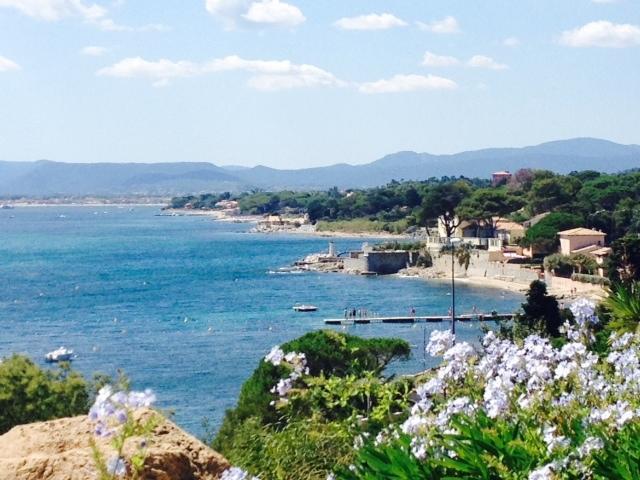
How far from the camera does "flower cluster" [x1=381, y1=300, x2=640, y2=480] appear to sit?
4.09m

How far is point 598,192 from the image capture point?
257 feet

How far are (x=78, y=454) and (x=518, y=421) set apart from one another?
190 centimetres

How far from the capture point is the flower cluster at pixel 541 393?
13.4 feet

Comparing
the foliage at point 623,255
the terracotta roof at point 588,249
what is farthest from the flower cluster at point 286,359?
the terracotta roof at point 588,249

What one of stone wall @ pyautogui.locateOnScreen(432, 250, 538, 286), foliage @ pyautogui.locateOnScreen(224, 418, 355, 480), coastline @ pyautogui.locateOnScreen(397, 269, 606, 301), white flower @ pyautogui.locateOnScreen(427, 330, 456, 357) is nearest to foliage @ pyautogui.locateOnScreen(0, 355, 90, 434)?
foliage @ pyautogui.locateOnScreen(224, 418, 355, 480)

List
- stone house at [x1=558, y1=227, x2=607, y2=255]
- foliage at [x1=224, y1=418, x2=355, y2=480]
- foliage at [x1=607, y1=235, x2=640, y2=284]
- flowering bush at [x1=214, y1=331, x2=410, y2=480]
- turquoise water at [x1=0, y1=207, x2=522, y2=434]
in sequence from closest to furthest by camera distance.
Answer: flowering bush at [x1=214, y1=331, x2=410, y2=480], foliage at [x1=224, y1=418, x2=355, y2=480], turquoise water at [x1=0, y1=207, x2=522, y2=434], foliage at [x1=607, y1=235, x2=640, y2=284], stone house at [x1=558, y1=227, x2=607, y2=255]

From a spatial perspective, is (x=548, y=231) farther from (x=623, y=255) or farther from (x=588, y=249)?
(x=623, y=255)

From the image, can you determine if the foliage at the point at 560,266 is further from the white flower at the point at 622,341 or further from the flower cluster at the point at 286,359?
the flower cluster at the point at 286,359

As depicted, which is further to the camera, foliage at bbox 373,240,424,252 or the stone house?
foliage at bbox 373,240,424,252

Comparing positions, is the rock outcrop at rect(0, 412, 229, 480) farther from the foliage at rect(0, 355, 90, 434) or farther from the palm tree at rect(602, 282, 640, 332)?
the foliage at rect(0, 355, 90, 434)

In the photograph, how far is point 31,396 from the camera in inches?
579

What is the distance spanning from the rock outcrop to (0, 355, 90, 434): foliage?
960cm

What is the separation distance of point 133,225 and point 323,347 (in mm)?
131674

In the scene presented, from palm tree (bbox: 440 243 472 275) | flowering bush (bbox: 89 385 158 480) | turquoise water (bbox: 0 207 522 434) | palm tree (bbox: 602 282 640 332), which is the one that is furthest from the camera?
palm tree (bbox: 440 243 472 275)
